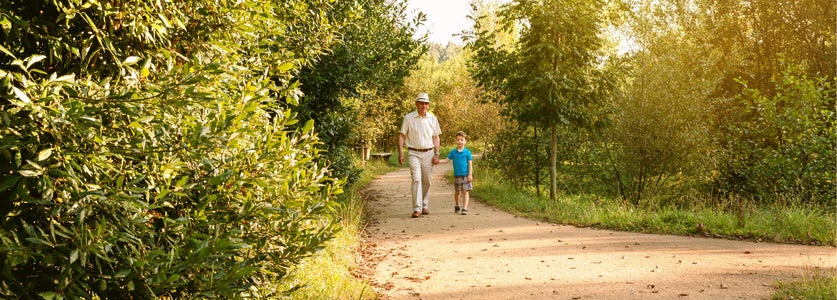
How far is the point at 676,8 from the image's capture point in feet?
70.7

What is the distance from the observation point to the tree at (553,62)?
11.8 m

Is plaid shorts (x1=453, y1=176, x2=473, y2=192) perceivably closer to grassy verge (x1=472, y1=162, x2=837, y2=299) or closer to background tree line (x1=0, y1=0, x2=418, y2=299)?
grassy verge (x1=472, y1=162, x2=837, y2=299)

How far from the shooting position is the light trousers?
10.9 metres

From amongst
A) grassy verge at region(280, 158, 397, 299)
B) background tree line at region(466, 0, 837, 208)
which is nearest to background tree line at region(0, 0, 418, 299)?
grassy verge at region(280, 158, 397, 299)

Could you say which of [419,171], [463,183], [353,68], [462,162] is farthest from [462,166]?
[353,68]

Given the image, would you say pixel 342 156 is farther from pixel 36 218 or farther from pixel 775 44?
pixel 775 44

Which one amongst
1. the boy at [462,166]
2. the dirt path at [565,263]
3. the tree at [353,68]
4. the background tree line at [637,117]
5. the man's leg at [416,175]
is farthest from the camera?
the background tree line at [637,117]

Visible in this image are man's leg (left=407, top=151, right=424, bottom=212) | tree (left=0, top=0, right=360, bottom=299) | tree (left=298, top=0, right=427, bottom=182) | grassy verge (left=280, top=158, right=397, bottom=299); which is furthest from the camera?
man's leg (left=407, top=151, right=424, bottom=212)

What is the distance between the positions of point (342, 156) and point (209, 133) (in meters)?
8.40

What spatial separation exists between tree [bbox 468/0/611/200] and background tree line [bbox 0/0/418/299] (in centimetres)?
832

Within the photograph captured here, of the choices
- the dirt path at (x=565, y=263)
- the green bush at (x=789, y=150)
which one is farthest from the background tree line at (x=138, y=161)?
the green bush at (x=789, y=150)

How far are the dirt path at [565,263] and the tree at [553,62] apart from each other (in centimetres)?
292

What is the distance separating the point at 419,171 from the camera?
35.9 feet

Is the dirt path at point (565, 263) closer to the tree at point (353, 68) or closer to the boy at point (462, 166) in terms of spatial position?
the boy at point (462, 166)
